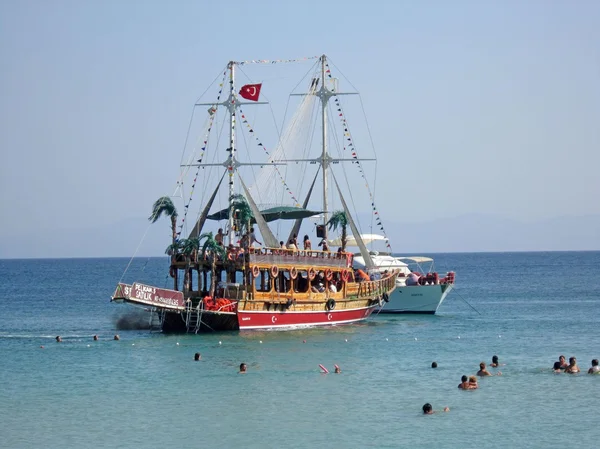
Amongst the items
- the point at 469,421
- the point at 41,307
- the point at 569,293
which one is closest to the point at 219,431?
the point at 469,421

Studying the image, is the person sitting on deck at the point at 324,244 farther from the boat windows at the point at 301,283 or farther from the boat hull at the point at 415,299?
the boat hull at the point at 415,299

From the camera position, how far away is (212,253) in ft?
188

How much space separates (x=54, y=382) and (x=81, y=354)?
815 cm

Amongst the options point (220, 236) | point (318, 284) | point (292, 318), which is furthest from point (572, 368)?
point (220, 236)

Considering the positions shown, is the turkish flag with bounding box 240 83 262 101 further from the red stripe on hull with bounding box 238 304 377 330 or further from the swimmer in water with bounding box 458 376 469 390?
the swimmer in water with bounding box 458 376 469 390

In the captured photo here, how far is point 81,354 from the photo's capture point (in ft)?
167

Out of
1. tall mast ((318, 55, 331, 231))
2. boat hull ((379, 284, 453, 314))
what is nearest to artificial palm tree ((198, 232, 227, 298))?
tall mast ((318, 55, 331, 231))

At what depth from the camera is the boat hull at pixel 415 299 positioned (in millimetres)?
79188

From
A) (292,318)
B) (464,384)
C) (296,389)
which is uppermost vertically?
(292,318)

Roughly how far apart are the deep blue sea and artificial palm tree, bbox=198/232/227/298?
3258mm

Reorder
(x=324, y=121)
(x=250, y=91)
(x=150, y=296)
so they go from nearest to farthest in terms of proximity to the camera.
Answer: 1. (x=150, y=296)
2. (x=250, y=91)
3. (x=324, y=121)

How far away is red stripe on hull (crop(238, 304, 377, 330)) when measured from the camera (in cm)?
5716

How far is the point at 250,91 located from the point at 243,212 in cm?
857

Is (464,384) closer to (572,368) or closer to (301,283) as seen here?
(572,368)
